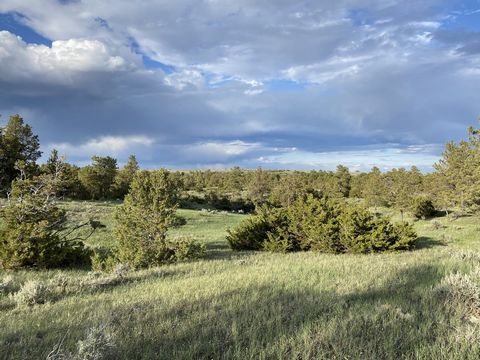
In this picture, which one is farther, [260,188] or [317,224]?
[260,188]

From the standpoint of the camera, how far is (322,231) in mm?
14648

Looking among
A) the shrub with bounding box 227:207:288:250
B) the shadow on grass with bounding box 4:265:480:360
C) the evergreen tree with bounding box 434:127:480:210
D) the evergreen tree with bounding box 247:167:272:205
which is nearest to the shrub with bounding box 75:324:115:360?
the shadow on grass with bounding box 4:265:480:360

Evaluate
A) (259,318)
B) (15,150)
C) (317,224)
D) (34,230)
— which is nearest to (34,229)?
(34,230)

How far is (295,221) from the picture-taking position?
52.4ft

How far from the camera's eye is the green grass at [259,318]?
3.94 m

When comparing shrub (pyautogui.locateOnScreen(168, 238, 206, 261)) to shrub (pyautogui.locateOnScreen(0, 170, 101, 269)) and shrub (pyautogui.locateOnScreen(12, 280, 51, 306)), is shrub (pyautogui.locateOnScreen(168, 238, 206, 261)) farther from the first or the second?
shrub (pyautogui.locateOnScreen(12, 280, 51, 306))

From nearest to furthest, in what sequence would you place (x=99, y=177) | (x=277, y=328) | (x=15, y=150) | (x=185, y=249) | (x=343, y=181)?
(x=277, y=328)
(x=185, y=249)
(x=15, y=150)
(x=99, y=177)
(x=343, y=181)

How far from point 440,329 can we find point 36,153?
37.3 m

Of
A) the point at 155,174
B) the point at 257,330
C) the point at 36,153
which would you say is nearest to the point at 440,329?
the point at 257,330

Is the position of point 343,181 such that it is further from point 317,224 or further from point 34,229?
point 34,229

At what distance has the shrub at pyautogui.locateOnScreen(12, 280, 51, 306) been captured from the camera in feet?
21.3

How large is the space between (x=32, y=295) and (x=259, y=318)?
4.35 meters

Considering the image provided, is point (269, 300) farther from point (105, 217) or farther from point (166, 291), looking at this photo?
point (105, 217)

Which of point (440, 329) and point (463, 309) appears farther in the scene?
point (463, 309)
